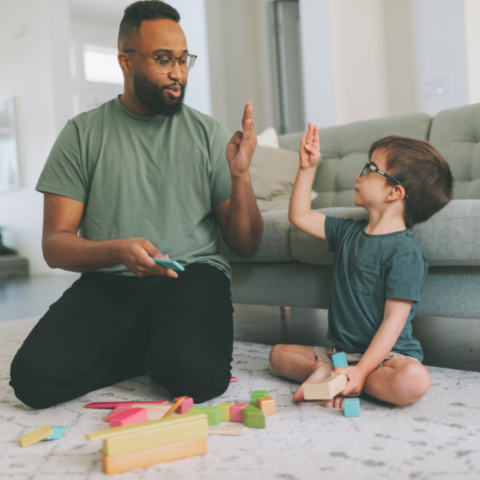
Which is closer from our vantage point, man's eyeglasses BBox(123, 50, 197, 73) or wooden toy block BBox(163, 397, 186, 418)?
wooden toy block BBox(163, 397, 186, 418)

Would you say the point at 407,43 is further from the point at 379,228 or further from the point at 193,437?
the point at 193,437

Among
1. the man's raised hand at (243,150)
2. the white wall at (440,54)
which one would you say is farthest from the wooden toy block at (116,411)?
the white wall at (440,54)

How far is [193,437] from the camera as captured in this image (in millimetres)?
954

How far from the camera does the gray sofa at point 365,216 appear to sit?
55.3 inches

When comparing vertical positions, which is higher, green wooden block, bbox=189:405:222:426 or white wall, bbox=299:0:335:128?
white wall, bbox=299:0:335:128

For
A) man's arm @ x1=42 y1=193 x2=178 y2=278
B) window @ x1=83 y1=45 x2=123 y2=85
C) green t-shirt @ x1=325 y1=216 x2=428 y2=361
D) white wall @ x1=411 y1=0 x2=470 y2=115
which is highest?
window @ x1=83 y1=45 x2=123 y2=85

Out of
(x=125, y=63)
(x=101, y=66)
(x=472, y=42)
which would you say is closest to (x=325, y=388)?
(x=125, y=63)

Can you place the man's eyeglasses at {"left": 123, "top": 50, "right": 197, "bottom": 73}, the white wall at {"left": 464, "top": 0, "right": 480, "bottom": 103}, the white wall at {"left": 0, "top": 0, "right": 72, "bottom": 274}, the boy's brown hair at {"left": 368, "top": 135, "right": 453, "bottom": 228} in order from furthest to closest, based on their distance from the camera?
the white wall at {"left": 0, "top": 0, "right": 72, "bottom": 274} → the white wall at {"left": 464, "top": 0, "right": 480, "bottom": 103} → the man's eyeglasses at {"left": 123, "top": 50, "right": 197, "bottom": 73} → the boy's brown hair at {"left": 368, "top": 135, "right": 453, "bottom": 228}

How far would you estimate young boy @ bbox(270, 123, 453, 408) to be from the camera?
4.09 ft

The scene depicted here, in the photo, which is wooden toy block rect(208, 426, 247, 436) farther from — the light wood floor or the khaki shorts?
the light wood floor

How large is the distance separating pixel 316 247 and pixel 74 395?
2.72ft

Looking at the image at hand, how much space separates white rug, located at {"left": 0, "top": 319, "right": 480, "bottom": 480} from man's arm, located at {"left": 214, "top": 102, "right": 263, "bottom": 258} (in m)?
0.47

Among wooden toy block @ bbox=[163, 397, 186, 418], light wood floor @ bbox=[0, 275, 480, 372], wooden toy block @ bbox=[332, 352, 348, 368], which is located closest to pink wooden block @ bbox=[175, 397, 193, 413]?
wooden toy block @ bbox=[163, 397, 186, 418]

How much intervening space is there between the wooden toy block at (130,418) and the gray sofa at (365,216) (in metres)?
0.80
